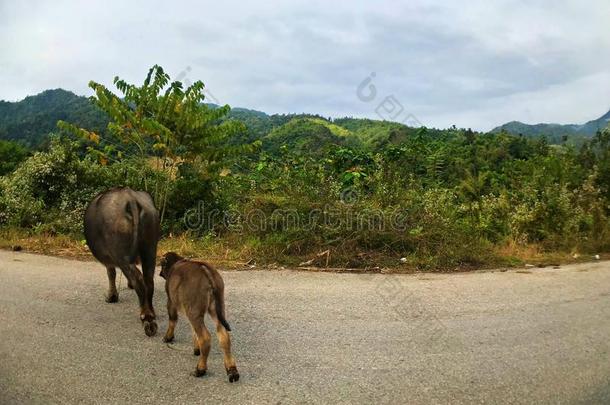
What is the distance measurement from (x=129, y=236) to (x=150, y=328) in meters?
0.98

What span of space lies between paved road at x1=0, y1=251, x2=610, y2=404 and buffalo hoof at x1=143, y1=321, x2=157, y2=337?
0.27ft

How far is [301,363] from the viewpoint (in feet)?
Answer: 14.3

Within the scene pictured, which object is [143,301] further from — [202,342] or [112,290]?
[202,342]

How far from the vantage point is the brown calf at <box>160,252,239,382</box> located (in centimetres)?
402

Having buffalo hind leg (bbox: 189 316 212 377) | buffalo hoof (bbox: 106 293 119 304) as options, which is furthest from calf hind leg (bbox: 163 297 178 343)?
buffalo hoof (bbox: 106 293 119 304)

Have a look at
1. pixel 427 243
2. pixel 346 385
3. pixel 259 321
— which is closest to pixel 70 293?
pixel 259 321

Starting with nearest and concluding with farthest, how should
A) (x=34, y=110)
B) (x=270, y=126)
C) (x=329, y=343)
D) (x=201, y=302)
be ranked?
(x=201, y=302), (x=329, y=343), (x=270, y=126), (x=34, y=110)

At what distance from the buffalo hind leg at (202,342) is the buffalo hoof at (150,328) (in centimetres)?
102

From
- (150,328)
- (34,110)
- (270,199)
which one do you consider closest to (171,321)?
(150,328)

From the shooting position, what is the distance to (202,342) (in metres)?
4.02

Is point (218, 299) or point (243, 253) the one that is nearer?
point (218, 299)

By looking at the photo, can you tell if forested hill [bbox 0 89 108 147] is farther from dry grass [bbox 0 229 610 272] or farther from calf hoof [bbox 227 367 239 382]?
calf hoof [bbox 227 367 239 382]

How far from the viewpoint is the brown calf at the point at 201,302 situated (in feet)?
13.2

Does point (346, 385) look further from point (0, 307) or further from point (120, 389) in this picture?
point (0, 307)
